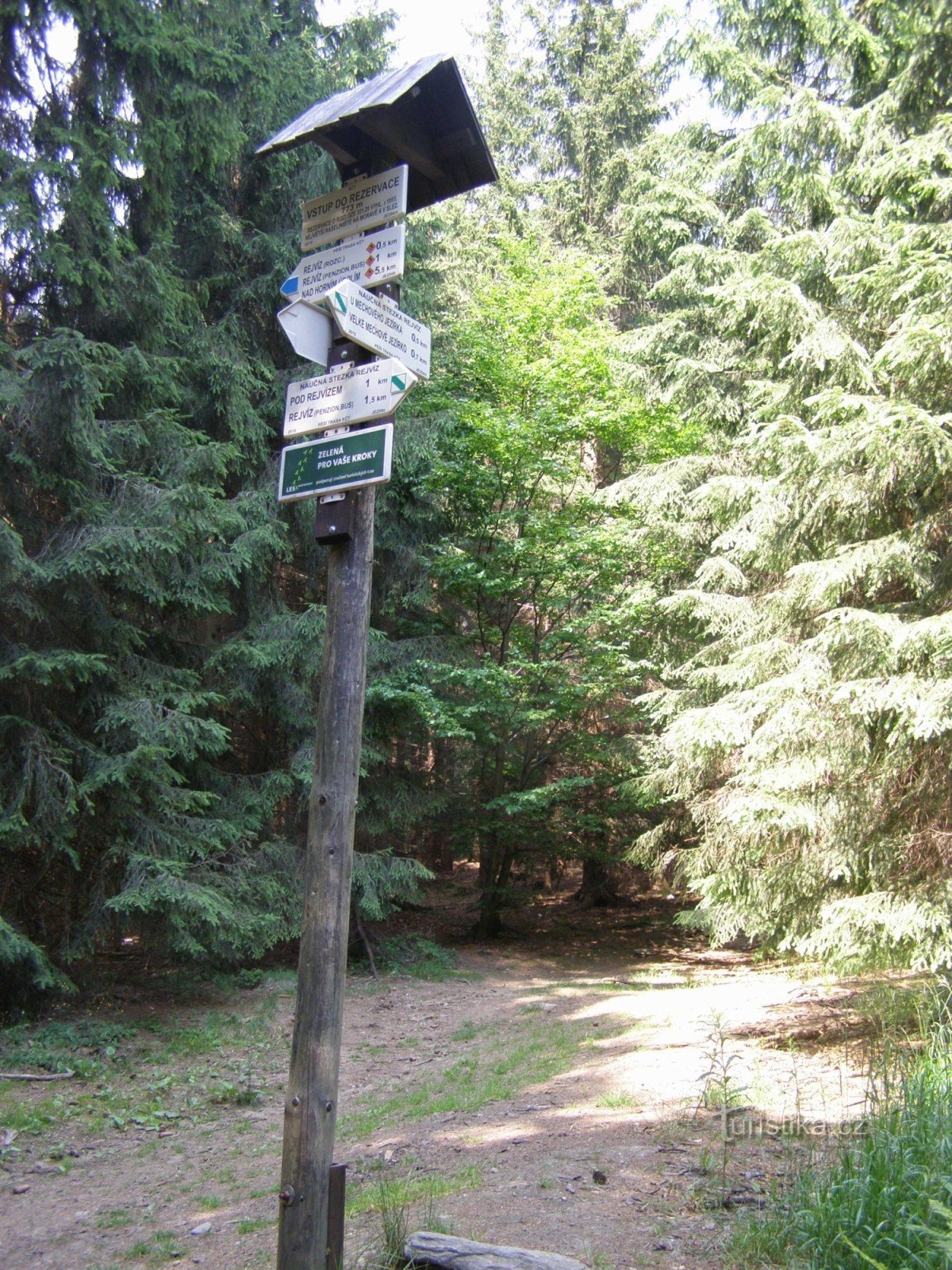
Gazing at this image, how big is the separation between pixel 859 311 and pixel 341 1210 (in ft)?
26.8

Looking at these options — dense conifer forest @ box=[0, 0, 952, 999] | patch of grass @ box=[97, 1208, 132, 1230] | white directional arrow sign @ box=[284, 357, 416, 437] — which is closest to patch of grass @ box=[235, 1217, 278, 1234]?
patch of grass @ box=[97, 1208, 132, 1230]

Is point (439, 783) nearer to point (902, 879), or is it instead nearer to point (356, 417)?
point (902, 879)

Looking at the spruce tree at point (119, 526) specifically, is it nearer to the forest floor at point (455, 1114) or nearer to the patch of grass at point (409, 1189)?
the forest floor at point (455, 1114)

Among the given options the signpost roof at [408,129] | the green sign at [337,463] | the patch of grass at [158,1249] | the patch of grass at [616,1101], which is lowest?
the patch of grass at [158,1249]

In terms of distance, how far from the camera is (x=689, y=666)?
11102 mm

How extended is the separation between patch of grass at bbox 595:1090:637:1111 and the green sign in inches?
165

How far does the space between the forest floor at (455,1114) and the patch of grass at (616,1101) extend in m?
0.03

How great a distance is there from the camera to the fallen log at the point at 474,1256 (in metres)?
3.27

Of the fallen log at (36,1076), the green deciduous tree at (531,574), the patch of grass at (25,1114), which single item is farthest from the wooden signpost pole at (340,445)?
the green deciduous tree at (531,574)

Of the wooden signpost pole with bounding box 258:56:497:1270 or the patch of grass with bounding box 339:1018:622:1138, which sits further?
the patch of grass with bounding box 339:1018:622:1138

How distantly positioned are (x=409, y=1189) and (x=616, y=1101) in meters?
1.69

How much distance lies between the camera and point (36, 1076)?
7.21m

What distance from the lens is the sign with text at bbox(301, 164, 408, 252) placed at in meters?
4.12

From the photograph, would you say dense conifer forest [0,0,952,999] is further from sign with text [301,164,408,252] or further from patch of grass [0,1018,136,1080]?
sign with text [301,164,408,252]
